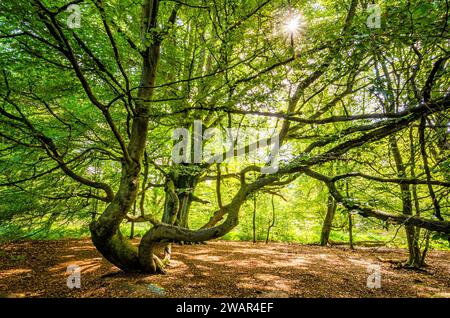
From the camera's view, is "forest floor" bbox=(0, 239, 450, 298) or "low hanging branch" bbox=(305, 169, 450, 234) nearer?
"low hanging branch" bbox=(305, 169, 450, 234)

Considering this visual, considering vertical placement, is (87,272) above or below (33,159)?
below

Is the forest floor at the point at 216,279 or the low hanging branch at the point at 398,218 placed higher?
the low hanging branch at the point at 398,218

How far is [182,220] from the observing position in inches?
406

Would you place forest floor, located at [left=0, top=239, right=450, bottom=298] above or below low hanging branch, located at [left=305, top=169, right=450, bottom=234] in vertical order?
below

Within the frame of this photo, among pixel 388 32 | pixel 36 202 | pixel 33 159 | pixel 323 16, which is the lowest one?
pixel 36 202

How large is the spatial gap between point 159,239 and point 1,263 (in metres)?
6.03

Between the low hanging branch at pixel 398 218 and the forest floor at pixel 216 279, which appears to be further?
the forest floor at pixel 216 279

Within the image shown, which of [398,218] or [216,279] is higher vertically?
[398,218]

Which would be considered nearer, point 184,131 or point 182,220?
point 184,131

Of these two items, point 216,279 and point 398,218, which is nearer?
point 398,218
